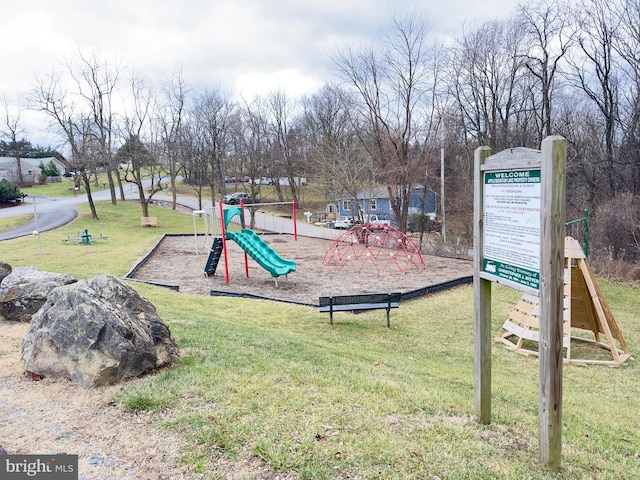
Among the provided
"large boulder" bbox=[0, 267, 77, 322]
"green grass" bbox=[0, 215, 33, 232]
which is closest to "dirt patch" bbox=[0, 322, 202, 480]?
"large boulder" bbox=[0, 267, 77, 322]

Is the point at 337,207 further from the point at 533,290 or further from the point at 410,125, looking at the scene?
the point at 533,290

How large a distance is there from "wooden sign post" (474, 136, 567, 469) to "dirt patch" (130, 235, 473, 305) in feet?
22.6

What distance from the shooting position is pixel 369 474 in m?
2.80

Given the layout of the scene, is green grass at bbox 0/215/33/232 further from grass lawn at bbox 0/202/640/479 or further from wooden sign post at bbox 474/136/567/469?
wooden sign post at bbox 474/136/567/469

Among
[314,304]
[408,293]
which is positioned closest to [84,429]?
[314,304]

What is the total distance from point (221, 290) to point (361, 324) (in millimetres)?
4555

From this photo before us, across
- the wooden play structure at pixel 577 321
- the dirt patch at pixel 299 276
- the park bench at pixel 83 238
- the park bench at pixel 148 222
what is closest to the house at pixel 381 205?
the park bench at pixel 148 222

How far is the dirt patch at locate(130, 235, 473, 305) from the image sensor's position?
11867mm

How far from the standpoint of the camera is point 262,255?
13.0 metres

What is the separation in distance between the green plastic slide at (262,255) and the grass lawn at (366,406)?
14.7 feet

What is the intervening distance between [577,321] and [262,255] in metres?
8.22

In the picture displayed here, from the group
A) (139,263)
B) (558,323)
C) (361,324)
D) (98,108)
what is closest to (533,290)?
(558,323)

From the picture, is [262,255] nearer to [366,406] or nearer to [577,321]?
[577,321]

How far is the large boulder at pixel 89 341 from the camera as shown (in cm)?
406
